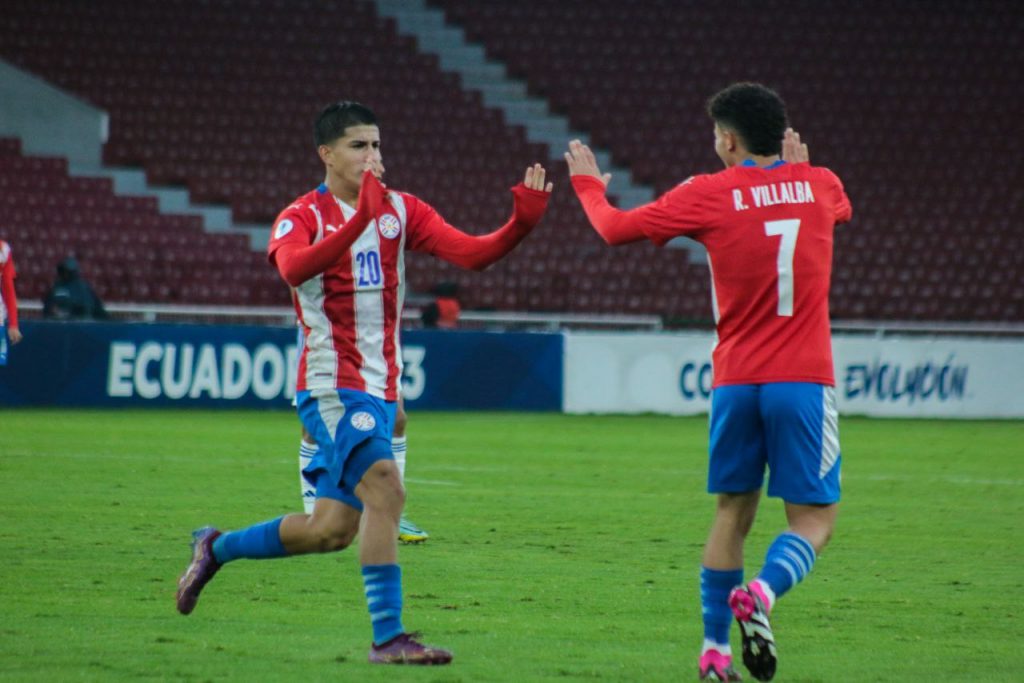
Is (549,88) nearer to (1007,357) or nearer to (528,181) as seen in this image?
(1007,357)

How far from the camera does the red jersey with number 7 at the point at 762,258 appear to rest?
5273 mm

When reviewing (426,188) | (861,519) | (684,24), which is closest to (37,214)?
(426,188)

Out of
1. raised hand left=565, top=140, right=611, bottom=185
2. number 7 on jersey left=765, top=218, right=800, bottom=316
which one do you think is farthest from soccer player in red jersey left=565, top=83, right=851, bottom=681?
raised hand left=565, top=140, right=611, bottom=185

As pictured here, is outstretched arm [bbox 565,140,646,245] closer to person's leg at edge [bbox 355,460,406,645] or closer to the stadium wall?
person's leg at edge [bbox 355,460,406,645]

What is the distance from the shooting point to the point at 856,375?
2275 cm

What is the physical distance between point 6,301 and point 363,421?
39.7 feet

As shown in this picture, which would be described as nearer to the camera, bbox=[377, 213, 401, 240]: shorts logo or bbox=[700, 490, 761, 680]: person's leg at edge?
bbox=[700, 490, 761, 680]: person's leg at edge

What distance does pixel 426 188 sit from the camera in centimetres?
2731

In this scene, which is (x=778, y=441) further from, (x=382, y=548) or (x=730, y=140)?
(x=382, y=548)

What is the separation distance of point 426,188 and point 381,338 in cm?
2175

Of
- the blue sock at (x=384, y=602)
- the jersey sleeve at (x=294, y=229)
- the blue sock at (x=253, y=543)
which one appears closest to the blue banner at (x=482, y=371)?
the blue sock at (x=253, y=543)

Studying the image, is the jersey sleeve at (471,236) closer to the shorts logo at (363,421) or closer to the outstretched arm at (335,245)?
the outstretched arm at (335,245)

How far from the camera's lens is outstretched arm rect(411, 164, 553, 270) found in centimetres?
580

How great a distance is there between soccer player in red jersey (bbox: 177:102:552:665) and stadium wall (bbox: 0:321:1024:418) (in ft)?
Result: 47.6
